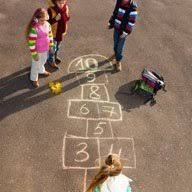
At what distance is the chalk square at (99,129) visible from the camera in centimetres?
963

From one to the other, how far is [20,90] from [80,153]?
233 centimetres

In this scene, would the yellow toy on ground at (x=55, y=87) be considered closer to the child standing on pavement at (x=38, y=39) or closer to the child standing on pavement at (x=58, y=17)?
the child standing on pavement at (x=38, y=39)

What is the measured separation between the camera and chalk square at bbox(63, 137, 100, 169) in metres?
8.97

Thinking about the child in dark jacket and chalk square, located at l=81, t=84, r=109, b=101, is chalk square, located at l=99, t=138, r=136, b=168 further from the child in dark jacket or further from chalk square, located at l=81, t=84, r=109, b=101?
the child in dark jacket

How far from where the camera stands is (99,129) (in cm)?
974

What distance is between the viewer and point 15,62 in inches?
437

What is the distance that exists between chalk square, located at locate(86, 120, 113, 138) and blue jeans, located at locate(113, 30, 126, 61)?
6.69 ft

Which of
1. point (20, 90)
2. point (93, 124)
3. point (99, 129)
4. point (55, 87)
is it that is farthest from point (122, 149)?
point (20, 90)

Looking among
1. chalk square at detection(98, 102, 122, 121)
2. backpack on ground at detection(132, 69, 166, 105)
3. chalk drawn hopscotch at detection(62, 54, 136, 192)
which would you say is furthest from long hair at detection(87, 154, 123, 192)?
backpack on ground at detection(132, 69, 166, 105)

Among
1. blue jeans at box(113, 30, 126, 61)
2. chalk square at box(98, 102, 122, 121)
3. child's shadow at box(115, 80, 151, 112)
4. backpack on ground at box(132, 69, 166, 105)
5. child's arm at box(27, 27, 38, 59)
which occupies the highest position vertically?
child's arm at box(27, 27, 38, 59)

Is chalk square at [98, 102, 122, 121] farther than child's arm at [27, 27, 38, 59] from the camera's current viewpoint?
Yes

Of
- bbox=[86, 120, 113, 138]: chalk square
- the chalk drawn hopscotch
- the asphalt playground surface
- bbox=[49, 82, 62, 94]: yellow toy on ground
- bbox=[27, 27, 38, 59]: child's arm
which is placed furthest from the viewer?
bbox=[49, 82, 62, 94]: yellow toy on ground

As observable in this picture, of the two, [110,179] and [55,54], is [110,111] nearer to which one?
[55,54]

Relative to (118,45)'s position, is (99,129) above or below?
below
